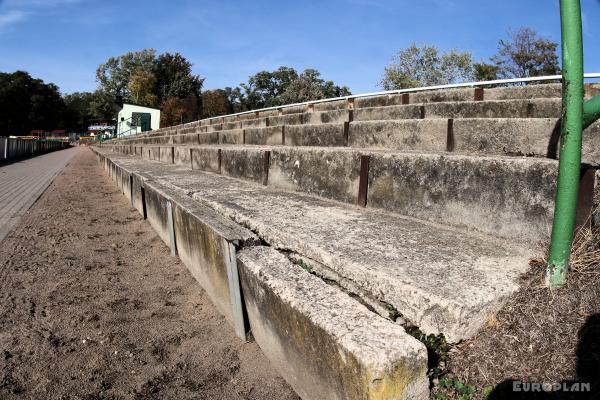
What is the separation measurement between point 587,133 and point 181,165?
21.2ft

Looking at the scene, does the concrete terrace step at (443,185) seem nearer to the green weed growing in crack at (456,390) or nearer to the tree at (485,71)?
the green weed growing in crack at (456,390)

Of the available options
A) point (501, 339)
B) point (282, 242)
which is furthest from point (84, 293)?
point (501, 339)

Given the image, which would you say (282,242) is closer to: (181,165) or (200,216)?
(200,216)

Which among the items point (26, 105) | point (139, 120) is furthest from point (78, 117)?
point (139, 120)

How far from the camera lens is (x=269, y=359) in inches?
68.9

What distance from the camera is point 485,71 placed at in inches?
1223

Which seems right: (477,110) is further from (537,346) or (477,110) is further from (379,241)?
(537,346)

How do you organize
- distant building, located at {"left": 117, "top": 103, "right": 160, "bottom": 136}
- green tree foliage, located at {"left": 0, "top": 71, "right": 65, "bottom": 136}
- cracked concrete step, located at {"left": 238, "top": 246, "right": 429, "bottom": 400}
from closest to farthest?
1. cracked concrete step, located at {"left": 238, "top": 246, "right": 429, "bottom": 400}
2. distant building, located at {"left": 117, "top": 103, "right": 160, "bottom": 136}
3. green tree foliage, located at {"left": 0, "top": 71, "right": 65, "bottom": 136}

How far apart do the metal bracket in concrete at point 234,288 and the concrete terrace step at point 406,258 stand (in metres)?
0.28

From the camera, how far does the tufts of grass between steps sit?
108 centimetres

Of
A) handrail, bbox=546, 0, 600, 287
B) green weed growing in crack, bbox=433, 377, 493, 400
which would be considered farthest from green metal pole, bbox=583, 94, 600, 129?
green weed growing in crack, bbox=433, 377, 493, 400

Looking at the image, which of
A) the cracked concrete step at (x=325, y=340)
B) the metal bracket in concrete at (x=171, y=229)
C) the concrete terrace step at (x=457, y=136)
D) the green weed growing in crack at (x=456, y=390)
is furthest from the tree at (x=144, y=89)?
the green weed growing in crack at (x=456, y=390)

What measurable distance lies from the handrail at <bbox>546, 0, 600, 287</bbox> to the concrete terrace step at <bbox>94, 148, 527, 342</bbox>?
10.4 inches

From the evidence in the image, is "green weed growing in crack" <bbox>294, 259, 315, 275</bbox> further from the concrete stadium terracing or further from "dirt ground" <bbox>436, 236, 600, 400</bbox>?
"dirt ground" <bbox>436, 236, 600, 400</bbox>
